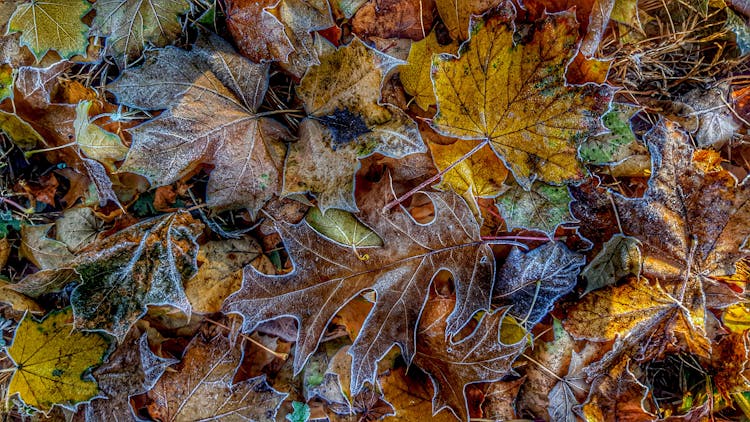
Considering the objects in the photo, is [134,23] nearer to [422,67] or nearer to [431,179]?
[422,67]

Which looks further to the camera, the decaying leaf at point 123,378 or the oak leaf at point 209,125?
the decaying leaf at point 123,378

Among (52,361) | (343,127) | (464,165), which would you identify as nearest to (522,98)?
(464,165)

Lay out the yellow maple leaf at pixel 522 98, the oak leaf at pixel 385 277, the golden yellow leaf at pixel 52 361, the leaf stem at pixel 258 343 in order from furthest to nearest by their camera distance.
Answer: the leaf stem at pixel 258 343 < the golden yellow leaf at pixel 52 361 < the oak leaf at pixel 385 277 < the yellow maple leaf at pixel 522 98

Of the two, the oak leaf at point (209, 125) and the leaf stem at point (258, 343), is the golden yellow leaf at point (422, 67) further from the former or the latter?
the leaf stem at point (258, 343)

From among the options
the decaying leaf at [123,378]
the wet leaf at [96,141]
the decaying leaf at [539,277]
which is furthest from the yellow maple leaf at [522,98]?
the decaying leaf at [123,378]

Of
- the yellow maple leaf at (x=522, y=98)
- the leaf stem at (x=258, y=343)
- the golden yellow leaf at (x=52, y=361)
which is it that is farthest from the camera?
the leaf stem at (x=258, y=343)

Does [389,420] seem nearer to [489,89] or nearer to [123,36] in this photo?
[489,89]
